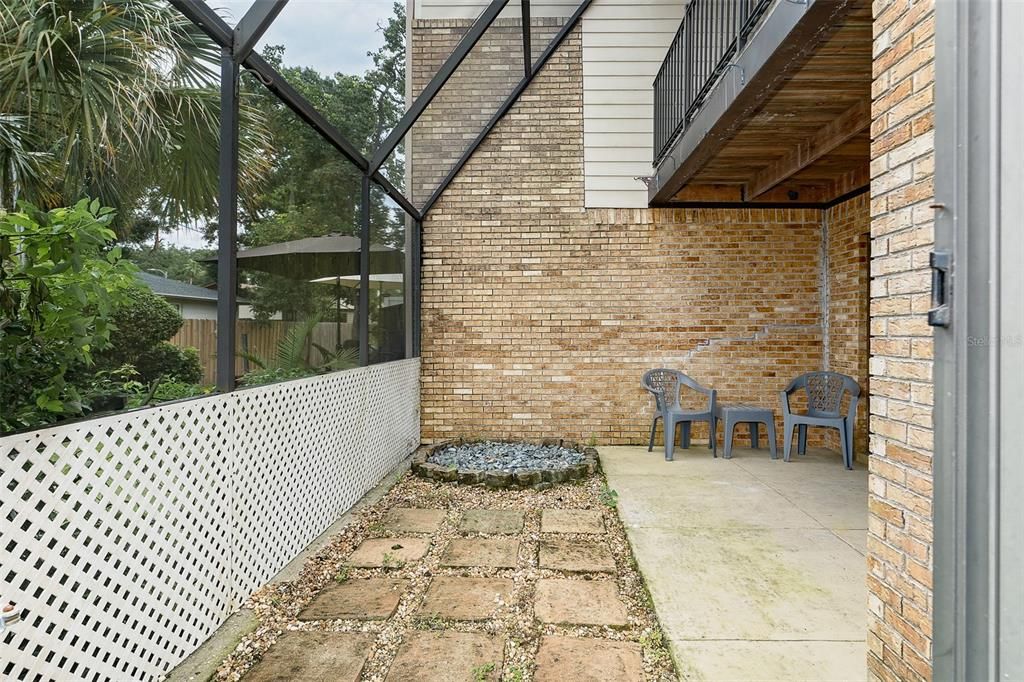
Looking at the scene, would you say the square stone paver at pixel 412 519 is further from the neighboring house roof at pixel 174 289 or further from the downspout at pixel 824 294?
the downspout at pixel 824 294

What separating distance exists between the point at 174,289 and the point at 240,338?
0.53 metres

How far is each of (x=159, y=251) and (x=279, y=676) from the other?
157 cm

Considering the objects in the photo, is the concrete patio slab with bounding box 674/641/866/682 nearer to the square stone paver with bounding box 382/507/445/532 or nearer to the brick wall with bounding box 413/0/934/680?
the square stone paver with bounding box 382/507/445/532

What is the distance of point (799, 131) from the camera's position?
412cm

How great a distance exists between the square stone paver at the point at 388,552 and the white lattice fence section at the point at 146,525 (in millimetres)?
339

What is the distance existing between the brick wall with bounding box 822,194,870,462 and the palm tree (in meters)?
5.50

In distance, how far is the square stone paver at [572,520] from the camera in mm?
3668

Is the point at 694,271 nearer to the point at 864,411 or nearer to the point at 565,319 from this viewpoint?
the point at 565,319

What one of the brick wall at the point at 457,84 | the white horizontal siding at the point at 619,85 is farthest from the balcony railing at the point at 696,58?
the brick wall at the point at 457,84

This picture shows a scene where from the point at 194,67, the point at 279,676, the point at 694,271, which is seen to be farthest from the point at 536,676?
the point at 694,271

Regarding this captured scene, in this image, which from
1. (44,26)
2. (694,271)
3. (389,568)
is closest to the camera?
(44,26)

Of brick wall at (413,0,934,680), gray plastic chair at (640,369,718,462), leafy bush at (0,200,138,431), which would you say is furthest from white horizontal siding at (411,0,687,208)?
leafy bush at (0,200,138,431)

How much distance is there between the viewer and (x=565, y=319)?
6.09m

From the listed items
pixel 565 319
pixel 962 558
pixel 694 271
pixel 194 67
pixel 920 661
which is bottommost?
pixel 920 661
